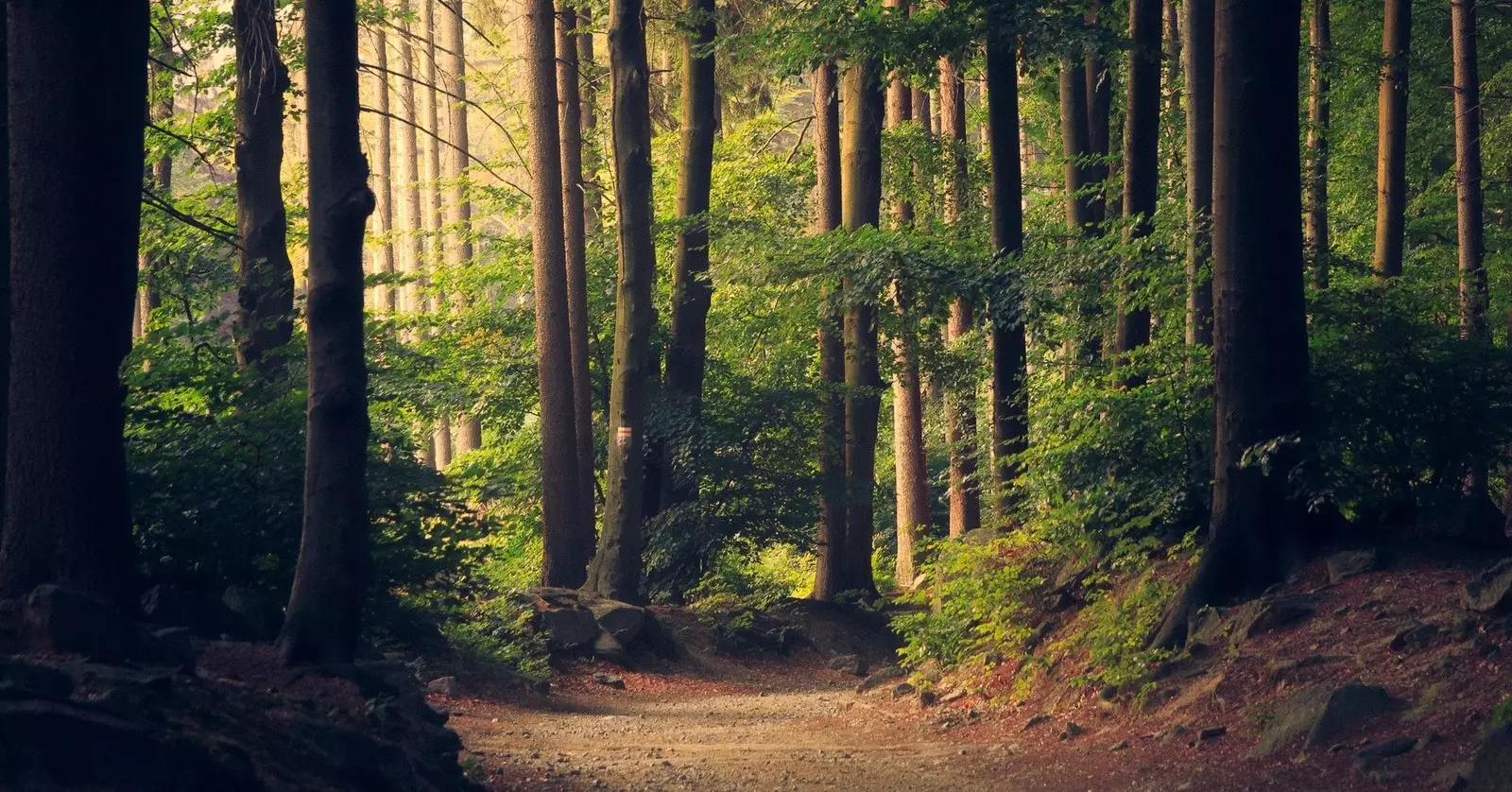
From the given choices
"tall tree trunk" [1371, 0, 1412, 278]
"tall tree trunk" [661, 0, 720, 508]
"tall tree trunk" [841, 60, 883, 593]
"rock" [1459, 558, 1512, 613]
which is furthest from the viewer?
"tall tree trunk" [661, 0, 720, 508]

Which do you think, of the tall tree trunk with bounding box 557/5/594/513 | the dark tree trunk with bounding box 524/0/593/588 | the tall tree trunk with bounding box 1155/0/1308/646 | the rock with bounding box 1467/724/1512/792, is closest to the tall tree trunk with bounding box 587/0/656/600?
the dark tree trunk with bounding box 524/0/593/588

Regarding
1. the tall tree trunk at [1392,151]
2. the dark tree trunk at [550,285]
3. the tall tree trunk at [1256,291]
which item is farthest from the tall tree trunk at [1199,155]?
the dark tree trunk at [550,285]

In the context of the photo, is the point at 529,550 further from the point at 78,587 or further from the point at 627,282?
the point at 78,587

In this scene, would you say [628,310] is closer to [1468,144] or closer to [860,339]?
[860,339]

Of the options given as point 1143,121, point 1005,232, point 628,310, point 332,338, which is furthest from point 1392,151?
point 332,338

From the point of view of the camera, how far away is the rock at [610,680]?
16438mm

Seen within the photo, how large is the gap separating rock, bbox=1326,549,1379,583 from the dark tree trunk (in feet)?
39.8

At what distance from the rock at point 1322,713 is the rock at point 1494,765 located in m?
1.56

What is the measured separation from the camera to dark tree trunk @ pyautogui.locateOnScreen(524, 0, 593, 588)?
1936cm

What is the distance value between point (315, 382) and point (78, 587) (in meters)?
1.74

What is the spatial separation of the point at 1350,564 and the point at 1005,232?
5958 mm

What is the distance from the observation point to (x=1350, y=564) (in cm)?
966

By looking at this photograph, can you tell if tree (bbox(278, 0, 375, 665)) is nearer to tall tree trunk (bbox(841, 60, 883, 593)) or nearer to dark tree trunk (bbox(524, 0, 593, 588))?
tall tree trunk (bbox(841, 60, 883, 593))

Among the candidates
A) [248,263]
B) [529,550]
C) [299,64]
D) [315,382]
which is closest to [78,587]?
[315,382]
